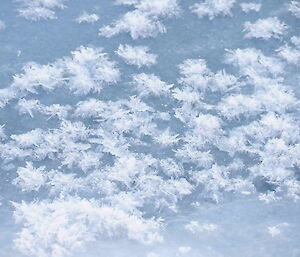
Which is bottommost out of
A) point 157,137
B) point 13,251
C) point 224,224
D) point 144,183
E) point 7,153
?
point 13,251

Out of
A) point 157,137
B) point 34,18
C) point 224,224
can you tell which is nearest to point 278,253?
point 224,224

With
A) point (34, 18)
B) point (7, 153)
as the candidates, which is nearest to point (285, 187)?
point (7, 153)

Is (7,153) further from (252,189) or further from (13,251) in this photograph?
(252,189)

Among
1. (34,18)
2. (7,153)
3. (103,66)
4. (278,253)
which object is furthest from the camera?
(34,18)

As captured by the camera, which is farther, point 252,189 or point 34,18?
point 34,18

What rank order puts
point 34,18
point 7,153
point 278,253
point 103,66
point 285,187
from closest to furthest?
point 278,253 → point 285,187 → point 7,153 → point 103,66 → point 34,18

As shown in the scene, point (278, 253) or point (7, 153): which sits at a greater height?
point (7, 153)
